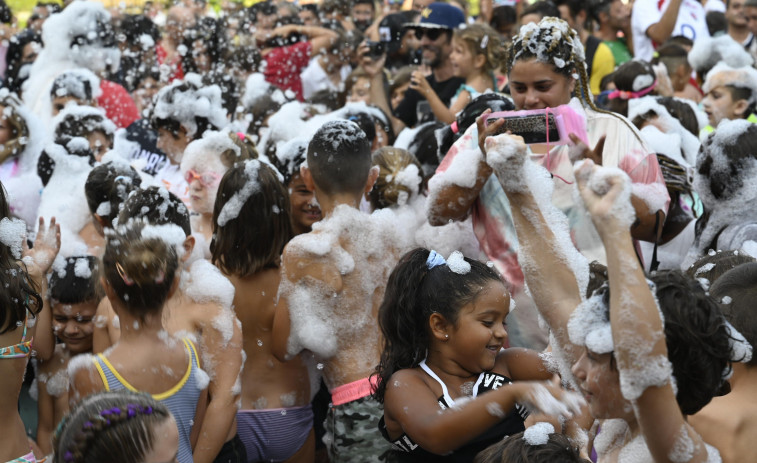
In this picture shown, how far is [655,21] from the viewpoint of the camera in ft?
24.3

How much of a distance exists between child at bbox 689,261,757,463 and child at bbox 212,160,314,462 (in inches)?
69.8

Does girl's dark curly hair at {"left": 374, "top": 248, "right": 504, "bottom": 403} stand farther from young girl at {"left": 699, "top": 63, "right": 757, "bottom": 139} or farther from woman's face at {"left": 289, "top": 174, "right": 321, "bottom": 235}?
young girl at {"left": 699, "top": 63, "right": 757, "bottom": 139}

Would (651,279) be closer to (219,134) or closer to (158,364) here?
(158,364)

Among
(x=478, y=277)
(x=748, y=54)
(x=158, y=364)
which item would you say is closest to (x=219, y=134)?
(x=158, y=364)

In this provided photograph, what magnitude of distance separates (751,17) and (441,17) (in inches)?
102

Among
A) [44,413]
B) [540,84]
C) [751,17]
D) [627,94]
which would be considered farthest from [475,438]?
[751,17]

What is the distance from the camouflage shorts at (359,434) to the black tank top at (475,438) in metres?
0.59

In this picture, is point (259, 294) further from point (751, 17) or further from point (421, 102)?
point (751, 17)

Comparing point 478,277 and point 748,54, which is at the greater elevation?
point 478,277

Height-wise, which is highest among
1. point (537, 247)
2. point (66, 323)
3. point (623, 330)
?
point (623, 330)

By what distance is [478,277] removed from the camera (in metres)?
2.68

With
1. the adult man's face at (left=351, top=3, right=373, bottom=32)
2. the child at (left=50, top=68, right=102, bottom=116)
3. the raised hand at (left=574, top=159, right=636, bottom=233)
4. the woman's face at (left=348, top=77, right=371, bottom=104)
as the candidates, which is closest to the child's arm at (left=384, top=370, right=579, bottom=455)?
the raised hand at (left=574, top=159, right=636, bottom=233)

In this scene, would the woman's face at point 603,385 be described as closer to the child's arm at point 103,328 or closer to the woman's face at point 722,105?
the child's arm at point 103,328

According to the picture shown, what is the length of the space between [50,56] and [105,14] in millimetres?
540
